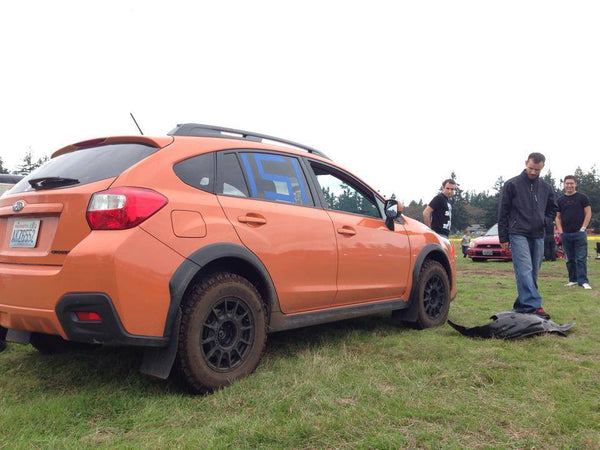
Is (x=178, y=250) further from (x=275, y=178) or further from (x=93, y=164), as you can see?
(x=275, y=178)

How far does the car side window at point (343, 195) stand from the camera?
156 inches

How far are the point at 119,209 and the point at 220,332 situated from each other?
0.95 metres

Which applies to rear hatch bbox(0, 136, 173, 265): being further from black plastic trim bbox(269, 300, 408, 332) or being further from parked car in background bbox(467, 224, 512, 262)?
parked car in background bbox(467, 224, 512, 262)

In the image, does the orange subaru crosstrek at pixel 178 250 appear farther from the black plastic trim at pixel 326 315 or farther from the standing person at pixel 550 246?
the standing person at pixel 550 246

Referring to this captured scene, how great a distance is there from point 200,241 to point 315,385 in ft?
3.57

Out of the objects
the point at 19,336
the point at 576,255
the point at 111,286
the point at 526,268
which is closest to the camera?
the point at 111,286

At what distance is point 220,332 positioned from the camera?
9.42 feet

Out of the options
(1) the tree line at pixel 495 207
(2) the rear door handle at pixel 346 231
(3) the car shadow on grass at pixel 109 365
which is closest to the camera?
(3) the car shadow on grass at pixel 109 365

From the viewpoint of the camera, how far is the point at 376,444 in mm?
2070

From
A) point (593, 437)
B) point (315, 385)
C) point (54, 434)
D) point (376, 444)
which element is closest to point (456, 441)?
point (376, 444)

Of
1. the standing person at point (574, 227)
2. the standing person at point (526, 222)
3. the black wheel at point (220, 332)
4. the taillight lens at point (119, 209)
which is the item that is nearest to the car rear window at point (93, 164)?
the taillight lens at point (119, 209)

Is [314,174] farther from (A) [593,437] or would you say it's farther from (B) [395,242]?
(A) [593,437]

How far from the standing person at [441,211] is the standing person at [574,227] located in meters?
2.74

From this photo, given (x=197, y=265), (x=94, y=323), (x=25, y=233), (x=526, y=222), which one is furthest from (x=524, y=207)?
(x=25, y=233)
